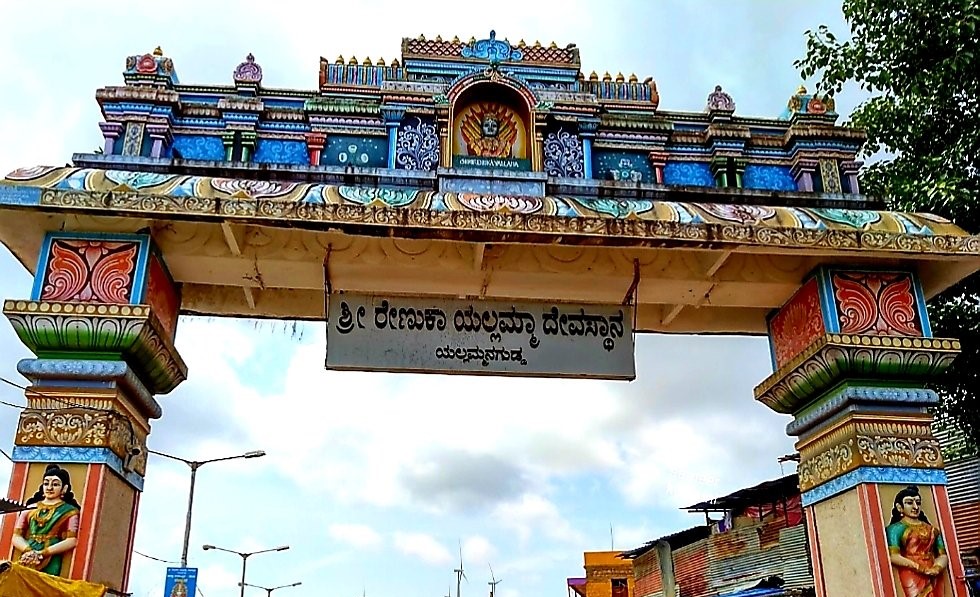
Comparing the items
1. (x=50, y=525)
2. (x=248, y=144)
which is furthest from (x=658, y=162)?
(x=50, y=525)

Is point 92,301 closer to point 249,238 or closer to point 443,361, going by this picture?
point 249,238

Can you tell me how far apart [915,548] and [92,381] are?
5800 millimetres

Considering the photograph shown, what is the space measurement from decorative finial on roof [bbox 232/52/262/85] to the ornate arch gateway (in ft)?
0.17

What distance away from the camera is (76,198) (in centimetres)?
575

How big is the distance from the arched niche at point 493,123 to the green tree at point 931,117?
13.4 feet

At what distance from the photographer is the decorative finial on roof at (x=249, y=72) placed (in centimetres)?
763

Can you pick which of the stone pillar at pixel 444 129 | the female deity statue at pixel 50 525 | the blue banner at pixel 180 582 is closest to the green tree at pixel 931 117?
the stone pillar at pixel 444 129

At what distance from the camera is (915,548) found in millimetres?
5680

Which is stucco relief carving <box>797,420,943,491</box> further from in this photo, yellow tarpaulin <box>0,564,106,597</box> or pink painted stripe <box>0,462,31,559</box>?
pink painted stripe <box>0,462,31,559</box>

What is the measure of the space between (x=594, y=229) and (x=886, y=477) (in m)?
2.75

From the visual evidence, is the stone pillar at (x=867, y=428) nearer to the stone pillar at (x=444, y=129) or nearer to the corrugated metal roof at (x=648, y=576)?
the stone pillar at (x=444, y=129)

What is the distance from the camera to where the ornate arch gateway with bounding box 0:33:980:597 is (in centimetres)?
575

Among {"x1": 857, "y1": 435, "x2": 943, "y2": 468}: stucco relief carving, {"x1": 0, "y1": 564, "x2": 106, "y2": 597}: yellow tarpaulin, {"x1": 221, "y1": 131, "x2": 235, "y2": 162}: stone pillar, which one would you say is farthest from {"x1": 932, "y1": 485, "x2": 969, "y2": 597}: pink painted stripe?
{"x1": 221, "y1": 131, "x2": 235, "y2": 162}: stone pillar

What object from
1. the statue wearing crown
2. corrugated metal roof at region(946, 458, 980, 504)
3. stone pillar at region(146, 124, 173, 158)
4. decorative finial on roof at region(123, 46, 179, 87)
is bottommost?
corrugated metal roof at region(946, 458, 980, 504)
